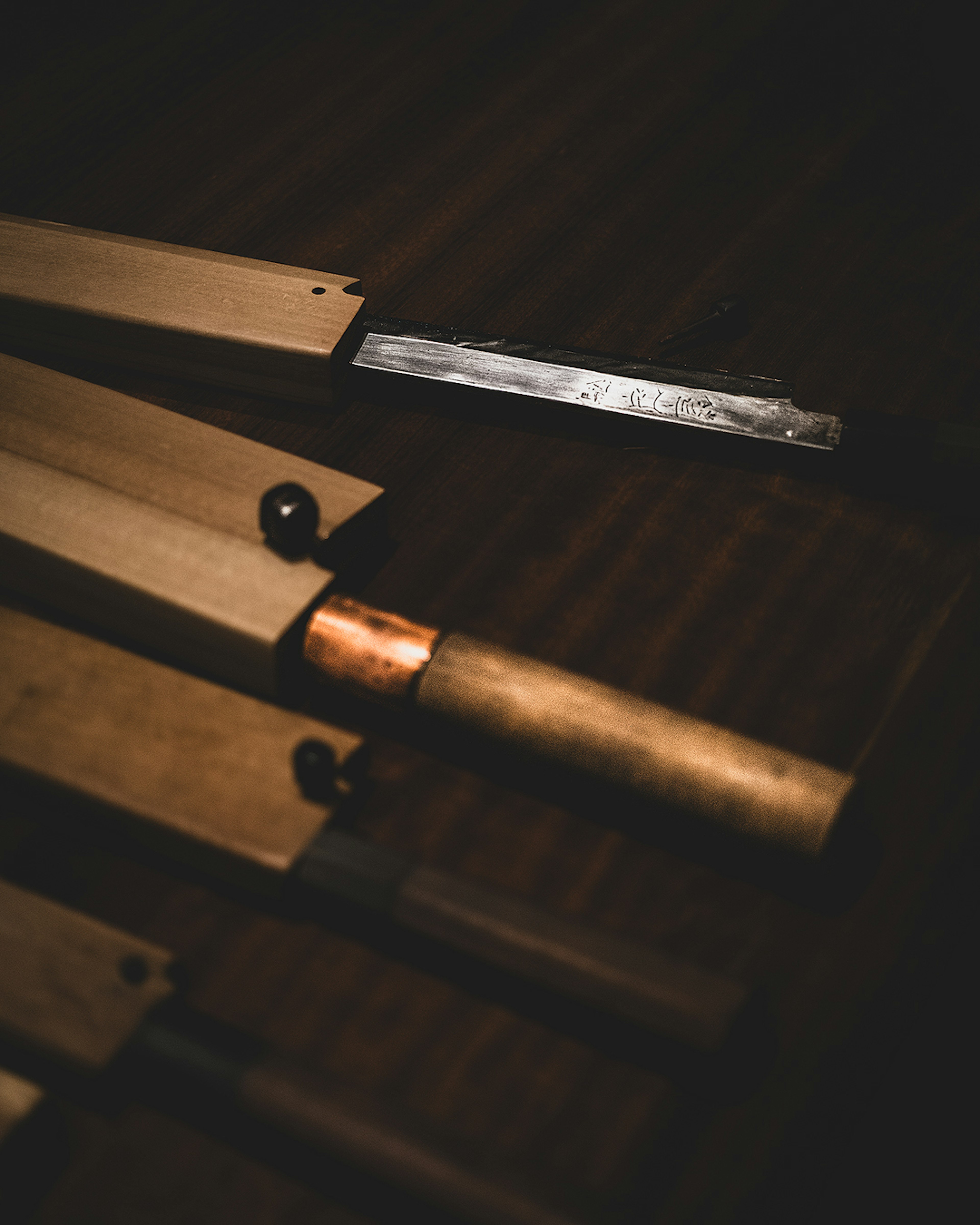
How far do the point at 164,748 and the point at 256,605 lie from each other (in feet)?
0.36

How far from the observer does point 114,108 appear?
1120 mm

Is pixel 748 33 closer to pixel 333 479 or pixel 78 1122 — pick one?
pixel 333 479

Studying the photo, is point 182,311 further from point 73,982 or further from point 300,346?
point 73,982

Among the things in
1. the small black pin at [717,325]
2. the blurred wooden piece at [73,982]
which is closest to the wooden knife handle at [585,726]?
the blurred wooden piece at [73,982]

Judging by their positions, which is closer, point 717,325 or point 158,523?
point 158,523

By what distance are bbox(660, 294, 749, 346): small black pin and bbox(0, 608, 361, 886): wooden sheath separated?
53 cm

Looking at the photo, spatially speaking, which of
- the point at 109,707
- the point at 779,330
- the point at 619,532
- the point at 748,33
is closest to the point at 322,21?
the point at 748,33

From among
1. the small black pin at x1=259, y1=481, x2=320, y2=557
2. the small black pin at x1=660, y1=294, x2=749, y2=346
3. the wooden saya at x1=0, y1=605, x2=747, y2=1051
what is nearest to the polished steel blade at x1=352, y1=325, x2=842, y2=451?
the small black pin at x1=660, y1=294, x2=749, y2=346

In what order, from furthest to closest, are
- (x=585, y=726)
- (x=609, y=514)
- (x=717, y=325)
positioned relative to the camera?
(x=717, y=325), (x=609, y=514), (x=585, y=726)

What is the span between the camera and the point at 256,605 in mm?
602

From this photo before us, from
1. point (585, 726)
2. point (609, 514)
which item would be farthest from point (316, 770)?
point (609, 514)

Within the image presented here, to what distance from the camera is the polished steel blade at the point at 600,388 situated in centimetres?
74

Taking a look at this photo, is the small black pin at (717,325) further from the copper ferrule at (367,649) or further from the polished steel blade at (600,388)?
the copper ferrule at (367,649)

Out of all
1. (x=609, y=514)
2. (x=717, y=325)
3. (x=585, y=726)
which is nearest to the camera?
(x=585, y=726)
